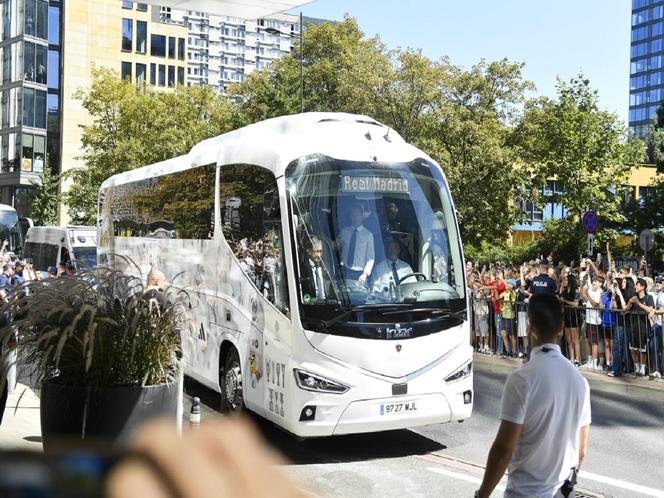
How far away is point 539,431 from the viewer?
415 cm

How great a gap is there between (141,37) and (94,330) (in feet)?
289

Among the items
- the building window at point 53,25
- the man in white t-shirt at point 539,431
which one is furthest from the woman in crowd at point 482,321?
the building window at point 53,25

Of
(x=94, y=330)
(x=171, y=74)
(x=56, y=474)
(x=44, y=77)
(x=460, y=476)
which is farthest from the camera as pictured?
(x=171, y=74)

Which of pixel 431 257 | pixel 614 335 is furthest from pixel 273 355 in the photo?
pixel 614 335

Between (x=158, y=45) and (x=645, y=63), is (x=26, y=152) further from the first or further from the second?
(x=645, y=63)

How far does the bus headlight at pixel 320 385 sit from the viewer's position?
8.60 meters

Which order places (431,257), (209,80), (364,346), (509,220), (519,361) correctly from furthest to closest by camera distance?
1. (209,80)
2. (509,220)
3. (519,361)
4. (431,257)
5. (364,346)

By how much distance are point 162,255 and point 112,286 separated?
826 centimetres

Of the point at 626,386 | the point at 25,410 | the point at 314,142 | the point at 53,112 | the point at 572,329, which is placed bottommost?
the point at 626,386

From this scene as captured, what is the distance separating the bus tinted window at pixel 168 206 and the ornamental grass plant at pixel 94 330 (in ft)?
18.4

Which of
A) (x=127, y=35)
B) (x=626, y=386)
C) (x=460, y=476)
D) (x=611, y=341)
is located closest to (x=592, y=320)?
(x=611, y=341)

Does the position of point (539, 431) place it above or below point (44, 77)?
below

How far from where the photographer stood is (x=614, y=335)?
14.3m

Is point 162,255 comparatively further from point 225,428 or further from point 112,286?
point 225,428
